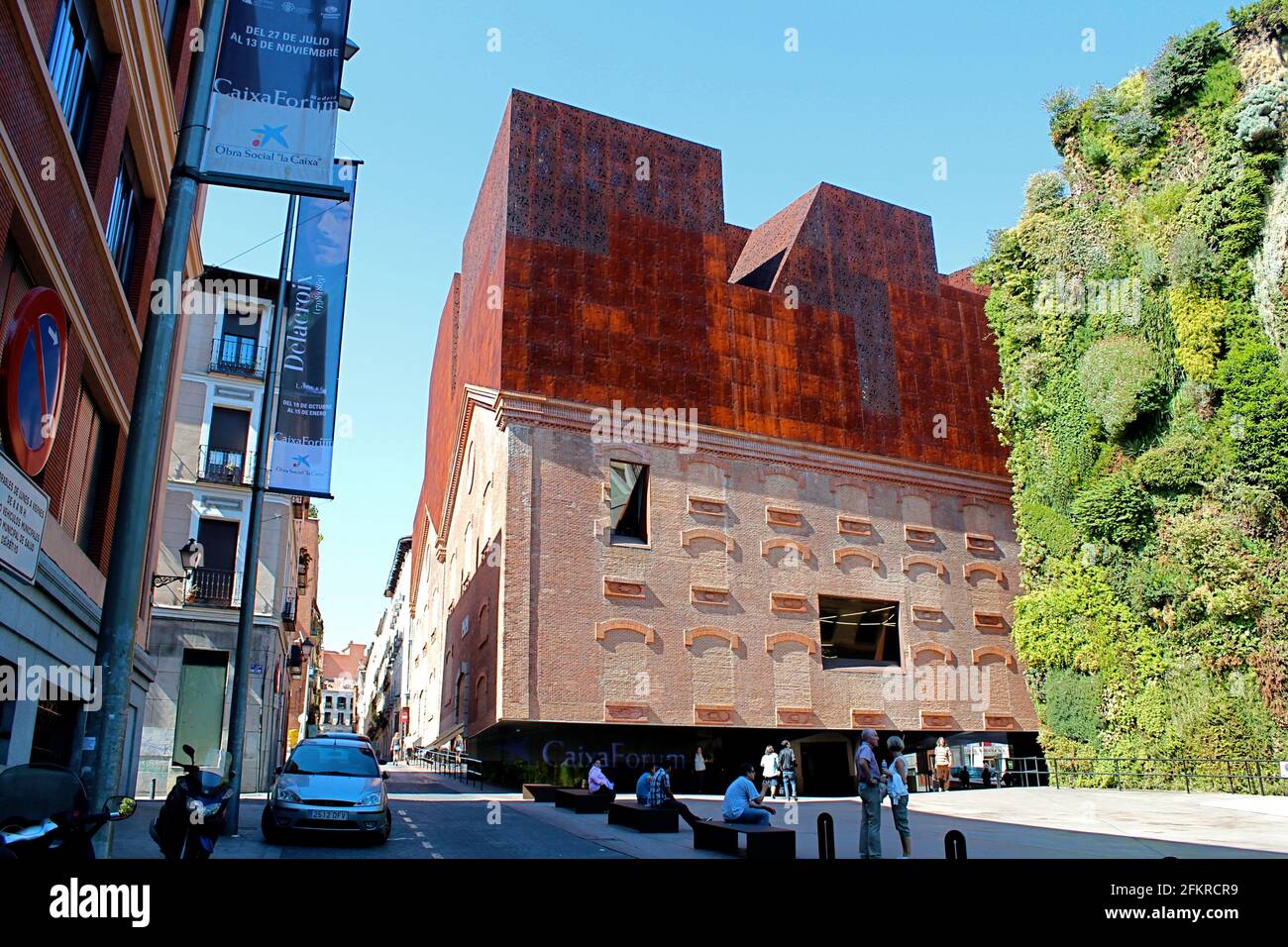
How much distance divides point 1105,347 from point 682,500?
14495mm

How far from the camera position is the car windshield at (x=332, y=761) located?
49.2ft

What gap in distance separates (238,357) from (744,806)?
23525 mm

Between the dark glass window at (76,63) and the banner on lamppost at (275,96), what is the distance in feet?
12.3

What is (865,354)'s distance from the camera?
37.5 m

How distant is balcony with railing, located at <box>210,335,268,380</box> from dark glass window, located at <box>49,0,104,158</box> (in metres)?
17.3

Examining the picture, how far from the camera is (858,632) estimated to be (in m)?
34.9

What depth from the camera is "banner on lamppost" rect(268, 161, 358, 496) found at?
20312 millimetres

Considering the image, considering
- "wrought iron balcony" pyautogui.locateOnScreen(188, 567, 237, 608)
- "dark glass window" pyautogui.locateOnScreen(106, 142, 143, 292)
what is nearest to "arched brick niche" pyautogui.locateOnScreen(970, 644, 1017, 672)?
"wrought iron balcony" pyautogui.locateOnScreen(188, 567, 237, 608)

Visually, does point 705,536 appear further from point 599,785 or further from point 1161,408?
point 1161,408

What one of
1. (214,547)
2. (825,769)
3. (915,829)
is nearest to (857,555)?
(825,769)

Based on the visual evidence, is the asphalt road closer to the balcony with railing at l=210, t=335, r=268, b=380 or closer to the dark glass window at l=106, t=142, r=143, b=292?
the dark glass window at l=106, t=142, r=143, b=292
